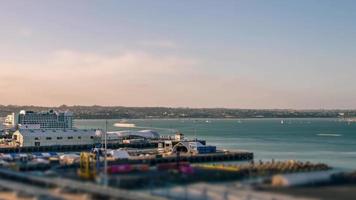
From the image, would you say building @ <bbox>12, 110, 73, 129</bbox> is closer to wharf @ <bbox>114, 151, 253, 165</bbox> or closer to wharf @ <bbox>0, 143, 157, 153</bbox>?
wharf @ <bbox>0, 143, 157, 153</bbox>

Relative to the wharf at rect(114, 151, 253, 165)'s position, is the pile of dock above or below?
above

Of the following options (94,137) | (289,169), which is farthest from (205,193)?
(94,137)

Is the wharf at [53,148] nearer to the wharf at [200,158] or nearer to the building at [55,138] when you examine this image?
the building at [55,138]

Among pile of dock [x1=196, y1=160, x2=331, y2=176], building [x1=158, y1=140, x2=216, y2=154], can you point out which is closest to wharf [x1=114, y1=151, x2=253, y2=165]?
building [x1=158, y1=140, x2=216, y2=154]

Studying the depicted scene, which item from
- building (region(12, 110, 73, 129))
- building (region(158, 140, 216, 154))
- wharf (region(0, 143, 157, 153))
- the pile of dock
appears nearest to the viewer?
the pile of dock

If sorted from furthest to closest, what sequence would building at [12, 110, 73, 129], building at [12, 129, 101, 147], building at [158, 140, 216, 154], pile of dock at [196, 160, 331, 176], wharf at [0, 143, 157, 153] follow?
building at [12, 110, 73, 129] → building at [12, 129, 101, 147] → wharf at [0, 143, 157, 153] → building at [158, 140, 216, 154] → pile of dock at [196, 160, 331, 176]

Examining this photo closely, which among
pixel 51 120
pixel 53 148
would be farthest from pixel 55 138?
pixel 51 120

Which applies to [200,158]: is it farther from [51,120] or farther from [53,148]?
[51,120]

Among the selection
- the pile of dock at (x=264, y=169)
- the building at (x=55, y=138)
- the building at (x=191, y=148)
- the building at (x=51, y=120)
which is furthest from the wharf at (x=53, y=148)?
the pile of dock at (x=264, y=169)
